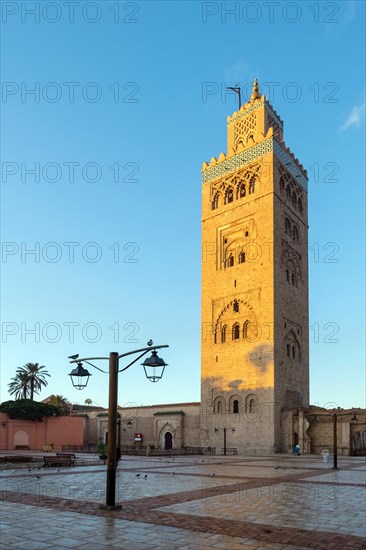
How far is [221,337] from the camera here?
4712 centimetres

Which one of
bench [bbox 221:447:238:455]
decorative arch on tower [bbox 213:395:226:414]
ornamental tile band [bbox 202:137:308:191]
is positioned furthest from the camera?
ornamental tile band [bbox 202:137:308:191]

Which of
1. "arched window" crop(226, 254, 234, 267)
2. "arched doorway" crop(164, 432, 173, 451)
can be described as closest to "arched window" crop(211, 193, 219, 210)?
"arched window" crop(226, 254, 234, 267)

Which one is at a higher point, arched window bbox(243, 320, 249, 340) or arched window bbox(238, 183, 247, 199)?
arched window bbox(238, 183, 247, 199)

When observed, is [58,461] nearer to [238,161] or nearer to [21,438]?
[21,438]

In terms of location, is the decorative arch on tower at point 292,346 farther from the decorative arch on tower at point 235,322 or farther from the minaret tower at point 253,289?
the decorative arch on tower at point 235,322

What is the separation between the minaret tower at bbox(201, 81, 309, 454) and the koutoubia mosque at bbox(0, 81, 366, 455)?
89 millimetres

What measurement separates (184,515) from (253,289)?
36013mm

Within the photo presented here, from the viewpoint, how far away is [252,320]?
147ft

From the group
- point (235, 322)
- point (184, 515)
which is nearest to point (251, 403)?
point (235, 322)

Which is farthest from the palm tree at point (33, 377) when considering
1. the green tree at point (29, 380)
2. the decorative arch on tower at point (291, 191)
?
the decorative arch on tower at point (291, 191)

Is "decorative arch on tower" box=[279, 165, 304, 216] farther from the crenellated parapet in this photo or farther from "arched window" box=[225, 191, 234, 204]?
"arched window" box=[225, 191, 234, 204]

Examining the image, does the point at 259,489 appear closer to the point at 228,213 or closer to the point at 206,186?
the point at 228,213

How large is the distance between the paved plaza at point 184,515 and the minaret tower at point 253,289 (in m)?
26.7

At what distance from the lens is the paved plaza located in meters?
7.71
